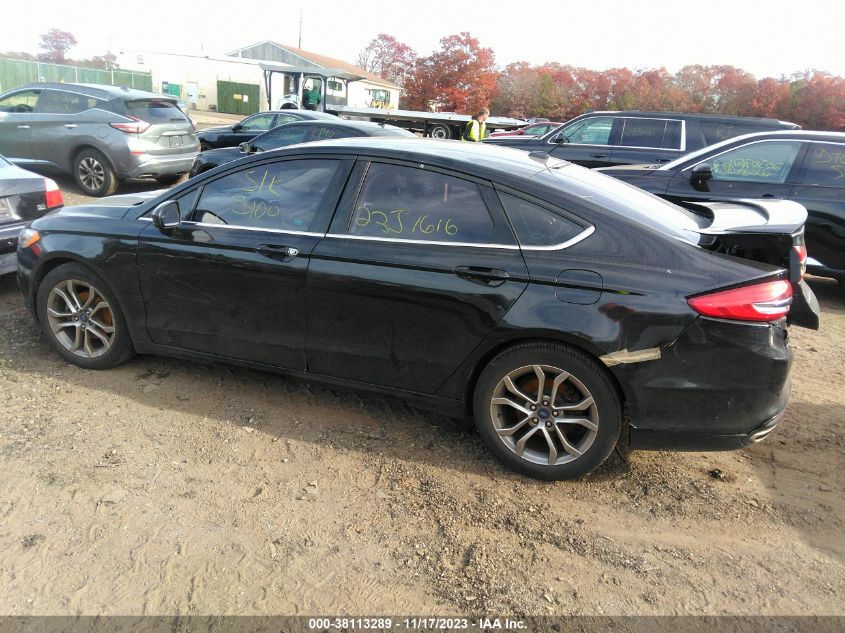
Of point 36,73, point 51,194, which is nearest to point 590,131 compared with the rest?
point 51,194

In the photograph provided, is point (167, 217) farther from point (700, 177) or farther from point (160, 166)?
point (160, 166)

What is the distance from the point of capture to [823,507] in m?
3.08

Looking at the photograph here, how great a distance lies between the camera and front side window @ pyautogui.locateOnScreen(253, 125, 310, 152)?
10211 millimetres

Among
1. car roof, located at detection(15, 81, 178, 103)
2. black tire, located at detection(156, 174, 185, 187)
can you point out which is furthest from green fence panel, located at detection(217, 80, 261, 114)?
car roof, located at detection(15, 81, 178, 103)

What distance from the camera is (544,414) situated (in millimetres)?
3111

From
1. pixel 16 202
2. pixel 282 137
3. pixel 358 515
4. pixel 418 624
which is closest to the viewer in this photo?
pixel 418 624

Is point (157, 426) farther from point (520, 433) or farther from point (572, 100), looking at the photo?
point (572, 100)

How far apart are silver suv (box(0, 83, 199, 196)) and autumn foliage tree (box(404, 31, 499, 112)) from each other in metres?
40.8

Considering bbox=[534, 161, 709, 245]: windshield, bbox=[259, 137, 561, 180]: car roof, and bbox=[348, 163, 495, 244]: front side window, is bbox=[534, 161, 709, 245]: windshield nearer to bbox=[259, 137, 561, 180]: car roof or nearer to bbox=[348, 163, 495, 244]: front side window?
bbox=[259, 137, 561, 180]: car roof

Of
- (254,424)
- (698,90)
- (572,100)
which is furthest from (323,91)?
(698,90)

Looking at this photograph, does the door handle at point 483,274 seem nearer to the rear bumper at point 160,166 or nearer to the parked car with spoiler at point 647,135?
the parked car with spoiler at point 647,135

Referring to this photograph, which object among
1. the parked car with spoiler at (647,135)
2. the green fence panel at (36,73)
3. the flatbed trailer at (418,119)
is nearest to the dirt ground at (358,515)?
the parked car with spoiler at (647,135)

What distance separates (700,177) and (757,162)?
0.67 m

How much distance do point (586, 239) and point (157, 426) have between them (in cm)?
259
